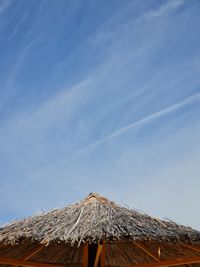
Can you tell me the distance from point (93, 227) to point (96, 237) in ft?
0.62

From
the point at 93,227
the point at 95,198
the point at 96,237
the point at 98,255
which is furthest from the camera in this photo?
the point at 95,198

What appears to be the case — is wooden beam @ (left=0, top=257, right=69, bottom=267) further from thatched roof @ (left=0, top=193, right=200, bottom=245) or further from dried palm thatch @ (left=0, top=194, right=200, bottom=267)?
thatched roof @ (left=0, top=193, right=200, bottom=245)

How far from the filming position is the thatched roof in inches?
161

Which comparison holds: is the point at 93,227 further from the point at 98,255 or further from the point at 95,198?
the point at 95,198

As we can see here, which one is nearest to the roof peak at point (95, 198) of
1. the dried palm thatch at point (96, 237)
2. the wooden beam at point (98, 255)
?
the dried palm thatch at point (96, 237)

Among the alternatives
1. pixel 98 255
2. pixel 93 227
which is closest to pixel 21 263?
pixel 98 255

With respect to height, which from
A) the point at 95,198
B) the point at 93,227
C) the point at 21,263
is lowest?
the point at 21,263

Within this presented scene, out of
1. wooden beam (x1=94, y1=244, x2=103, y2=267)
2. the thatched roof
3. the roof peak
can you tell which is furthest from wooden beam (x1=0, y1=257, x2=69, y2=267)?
the roof peak

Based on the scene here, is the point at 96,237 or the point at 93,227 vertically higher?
the point at 93,227

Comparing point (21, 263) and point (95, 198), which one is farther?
point (95, 198)

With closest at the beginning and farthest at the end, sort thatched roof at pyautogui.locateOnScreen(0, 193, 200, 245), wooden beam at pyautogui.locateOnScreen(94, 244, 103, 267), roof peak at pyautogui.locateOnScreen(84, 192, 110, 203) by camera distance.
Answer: thatched roof at pyautogui.locateOnScreen(0, 193, 200, 245) < wooden beam at pyautogui.locateOnScreen(94, 244, 103, 267) < roof peak at pyautogui.locateOnScreen(84, 192, 110, 203)

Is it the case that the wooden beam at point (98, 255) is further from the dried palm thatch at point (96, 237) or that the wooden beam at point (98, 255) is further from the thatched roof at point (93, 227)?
the thatched roof at point (93, 227)

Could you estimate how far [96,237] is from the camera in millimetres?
4008

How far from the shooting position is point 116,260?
565cm
